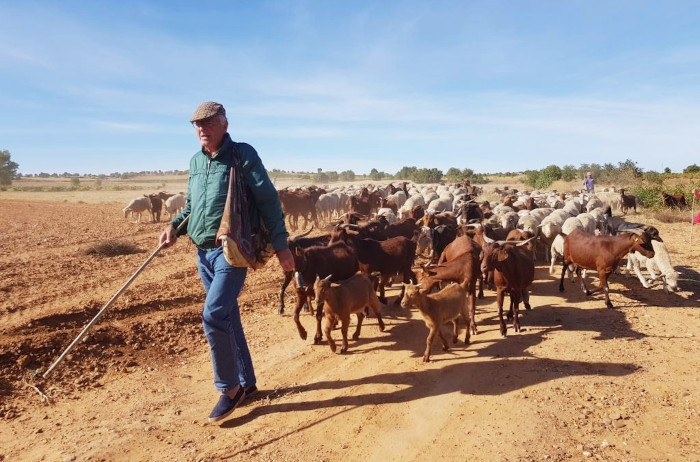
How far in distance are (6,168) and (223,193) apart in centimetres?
9703

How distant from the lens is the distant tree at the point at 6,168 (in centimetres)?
7729

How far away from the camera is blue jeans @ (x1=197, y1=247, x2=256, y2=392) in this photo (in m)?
4.12

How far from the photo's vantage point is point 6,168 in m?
78.4

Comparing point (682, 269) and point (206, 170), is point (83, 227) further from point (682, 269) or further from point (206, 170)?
point (682, 269)

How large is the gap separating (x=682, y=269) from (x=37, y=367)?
45.8ft

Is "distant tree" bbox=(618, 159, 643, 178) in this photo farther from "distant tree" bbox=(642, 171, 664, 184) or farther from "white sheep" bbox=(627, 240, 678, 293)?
"white sheep" bbox=(627, 240, 678, 293)

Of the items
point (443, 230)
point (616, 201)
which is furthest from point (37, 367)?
point (616, 201)

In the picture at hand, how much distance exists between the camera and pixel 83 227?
72.8ft

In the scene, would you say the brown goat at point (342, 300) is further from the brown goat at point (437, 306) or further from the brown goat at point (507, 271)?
the brown goat at point (507, 271)

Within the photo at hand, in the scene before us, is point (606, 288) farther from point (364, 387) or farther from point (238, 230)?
point (238, 230)

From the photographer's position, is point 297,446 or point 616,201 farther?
point 616,201

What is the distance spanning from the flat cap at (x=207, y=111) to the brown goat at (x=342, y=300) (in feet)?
9.74

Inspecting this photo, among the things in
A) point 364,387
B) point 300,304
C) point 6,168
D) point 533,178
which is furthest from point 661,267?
point 6,168

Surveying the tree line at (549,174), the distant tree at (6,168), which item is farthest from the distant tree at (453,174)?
the distant tree at (6,168)
